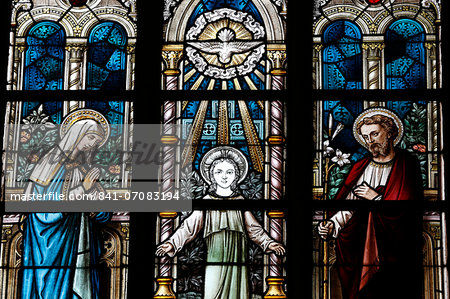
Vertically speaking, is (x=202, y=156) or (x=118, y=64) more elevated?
(x=118, y=64)

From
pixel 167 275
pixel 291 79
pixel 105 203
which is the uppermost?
pixel 291 79

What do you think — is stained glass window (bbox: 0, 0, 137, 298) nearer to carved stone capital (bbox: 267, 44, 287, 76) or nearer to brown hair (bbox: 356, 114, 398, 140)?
carved stone capital (bbox: 267, 44, 287, 76)

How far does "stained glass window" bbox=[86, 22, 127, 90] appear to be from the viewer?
420 inches

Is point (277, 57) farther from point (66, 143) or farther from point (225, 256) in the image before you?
point (66, 143)

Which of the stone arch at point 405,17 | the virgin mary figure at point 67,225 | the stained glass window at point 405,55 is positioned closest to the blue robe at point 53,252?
the virgin mary figure at point 67,225

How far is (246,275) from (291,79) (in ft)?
6.11

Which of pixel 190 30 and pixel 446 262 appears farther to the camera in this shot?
pixel 190 30

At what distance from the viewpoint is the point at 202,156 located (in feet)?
34.1

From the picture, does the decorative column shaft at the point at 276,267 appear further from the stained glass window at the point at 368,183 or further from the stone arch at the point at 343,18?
the stone arch at the point at 343,18

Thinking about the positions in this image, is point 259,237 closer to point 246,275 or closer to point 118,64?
point 246,275

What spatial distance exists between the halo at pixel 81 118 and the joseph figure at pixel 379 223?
85.3 inches

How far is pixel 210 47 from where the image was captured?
1078cm

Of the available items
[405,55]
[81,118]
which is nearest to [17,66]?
[81,118]

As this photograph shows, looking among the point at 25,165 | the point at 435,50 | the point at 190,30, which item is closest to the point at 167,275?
the point at 25,165
